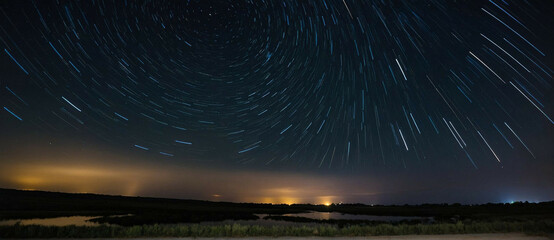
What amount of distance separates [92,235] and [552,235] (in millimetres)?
22788

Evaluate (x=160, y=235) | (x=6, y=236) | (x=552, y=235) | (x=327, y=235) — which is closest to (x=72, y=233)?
(x=6, y=236)

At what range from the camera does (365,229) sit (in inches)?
737

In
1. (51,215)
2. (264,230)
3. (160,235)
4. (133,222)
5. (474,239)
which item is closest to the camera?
(474,239)

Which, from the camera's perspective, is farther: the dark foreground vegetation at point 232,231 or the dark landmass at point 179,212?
the dark landmass at point 179,212

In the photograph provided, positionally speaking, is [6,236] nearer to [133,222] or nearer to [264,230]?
[264,230]

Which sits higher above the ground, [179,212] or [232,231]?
[179,212]

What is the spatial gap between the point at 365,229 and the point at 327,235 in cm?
276

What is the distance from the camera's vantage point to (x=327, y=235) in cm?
1736

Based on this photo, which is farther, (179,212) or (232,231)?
(179,212)

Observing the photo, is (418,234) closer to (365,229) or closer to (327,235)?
(365,229)

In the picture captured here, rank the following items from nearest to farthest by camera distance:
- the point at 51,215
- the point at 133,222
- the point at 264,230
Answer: the point at 264,230 → the point at 133,222 → the point at 51,215

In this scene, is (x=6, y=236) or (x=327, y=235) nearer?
(x=6, y=236)

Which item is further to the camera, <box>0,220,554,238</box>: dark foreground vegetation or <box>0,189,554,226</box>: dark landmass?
<box>0,189,554,226</box>: dark landmass

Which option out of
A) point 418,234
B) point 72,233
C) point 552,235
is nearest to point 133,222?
point 72,233
